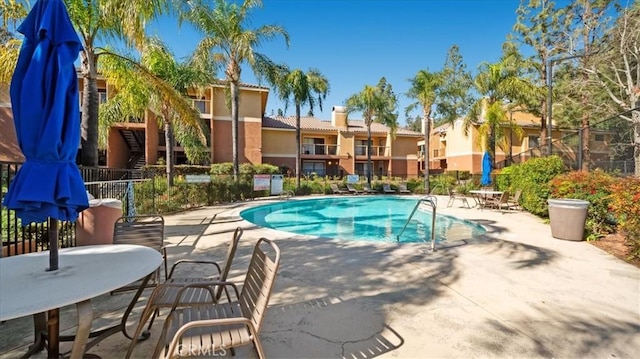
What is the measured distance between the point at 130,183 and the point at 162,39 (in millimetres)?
8921

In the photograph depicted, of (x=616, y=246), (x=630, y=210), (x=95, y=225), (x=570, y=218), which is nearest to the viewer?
(x=95, y=225)

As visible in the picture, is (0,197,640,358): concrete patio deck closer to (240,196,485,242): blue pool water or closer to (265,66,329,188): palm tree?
(240,196,485,242): blue pool water

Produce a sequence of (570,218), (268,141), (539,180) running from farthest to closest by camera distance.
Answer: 1. (268,141)
2. (539,180)
3. (570,218)

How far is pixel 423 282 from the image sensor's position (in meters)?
4.48

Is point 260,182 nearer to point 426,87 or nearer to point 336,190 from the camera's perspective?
point 336,190

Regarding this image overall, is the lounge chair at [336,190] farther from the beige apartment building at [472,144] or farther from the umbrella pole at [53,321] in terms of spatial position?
the umbrella pole at [53,321]

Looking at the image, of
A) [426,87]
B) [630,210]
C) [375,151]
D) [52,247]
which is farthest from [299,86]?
[52,247]

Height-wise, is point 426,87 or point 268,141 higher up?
point 426,87

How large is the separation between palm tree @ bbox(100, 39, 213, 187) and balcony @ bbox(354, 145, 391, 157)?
19179 millimetres

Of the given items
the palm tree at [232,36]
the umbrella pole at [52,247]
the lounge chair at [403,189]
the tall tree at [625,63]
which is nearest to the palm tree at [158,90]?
Result: the palm tree at [232,36]

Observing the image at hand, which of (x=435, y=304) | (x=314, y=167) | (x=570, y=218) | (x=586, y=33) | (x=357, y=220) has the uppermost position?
(x=586, y=33)

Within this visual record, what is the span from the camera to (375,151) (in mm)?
34031

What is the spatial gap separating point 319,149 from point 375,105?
8954mm

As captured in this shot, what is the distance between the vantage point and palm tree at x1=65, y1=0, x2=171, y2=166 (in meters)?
6.98
